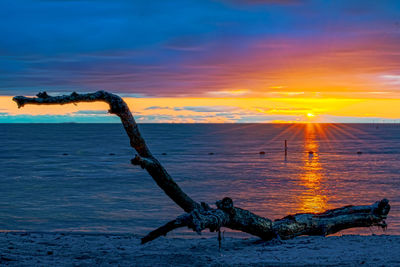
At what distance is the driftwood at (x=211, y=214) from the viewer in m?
9.04

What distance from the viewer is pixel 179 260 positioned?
388 inches

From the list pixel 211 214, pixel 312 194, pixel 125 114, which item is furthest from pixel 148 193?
pixel 211 214

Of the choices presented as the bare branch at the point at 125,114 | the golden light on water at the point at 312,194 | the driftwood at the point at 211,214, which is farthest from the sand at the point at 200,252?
the golden light on water at the point at 312,194

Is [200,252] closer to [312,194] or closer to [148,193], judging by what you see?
[148,193]

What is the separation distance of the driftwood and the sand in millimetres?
488

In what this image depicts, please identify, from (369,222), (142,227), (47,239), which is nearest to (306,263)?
(369,222)

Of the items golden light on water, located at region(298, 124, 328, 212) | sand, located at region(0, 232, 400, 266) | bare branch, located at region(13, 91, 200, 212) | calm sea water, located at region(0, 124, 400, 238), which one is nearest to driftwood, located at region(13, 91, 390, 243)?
bare branch, located at region(13, 91, 200, 212)

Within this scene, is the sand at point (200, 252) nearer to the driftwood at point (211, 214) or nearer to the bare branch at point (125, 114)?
the driftwood at point (211, 214)

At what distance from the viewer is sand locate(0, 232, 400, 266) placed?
963 cm

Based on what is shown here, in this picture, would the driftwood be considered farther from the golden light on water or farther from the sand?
the golden light on water

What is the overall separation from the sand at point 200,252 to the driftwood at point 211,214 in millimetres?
488

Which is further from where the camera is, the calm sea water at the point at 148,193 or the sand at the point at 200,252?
the calm sea water at the point at 148,193

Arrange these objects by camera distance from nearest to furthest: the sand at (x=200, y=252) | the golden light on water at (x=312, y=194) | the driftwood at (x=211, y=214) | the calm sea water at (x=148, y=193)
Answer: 1. the driftwood at (x=211, y=214)
2. the sand at (x=200, y=252)
3. the calm sea water at (x=148, y=193)
4. the golden light on water at (x=312, y=194)

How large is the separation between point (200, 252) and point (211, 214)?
91.6 inches
